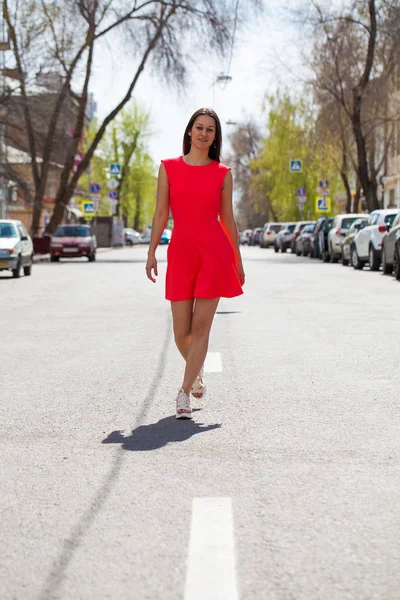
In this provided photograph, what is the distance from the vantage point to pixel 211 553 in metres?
4.35

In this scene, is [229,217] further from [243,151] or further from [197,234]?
[243,151]

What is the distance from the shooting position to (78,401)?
8250 mm

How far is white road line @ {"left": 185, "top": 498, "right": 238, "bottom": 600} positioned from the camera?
3906mm

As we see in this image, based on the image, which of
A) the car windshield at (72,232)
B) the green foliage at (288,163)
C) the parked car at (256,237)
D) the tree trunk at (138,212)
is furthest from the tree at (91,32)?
the tree trunk at (138,212)

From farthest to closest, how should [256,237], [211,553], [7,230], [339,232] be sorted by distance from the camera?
[256,237] → [339,232] → [7,230] → [211,553]

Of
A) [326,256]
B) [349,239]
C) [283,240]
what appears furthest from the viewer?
[283,240]

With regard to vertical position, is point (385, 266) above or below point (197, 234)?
below

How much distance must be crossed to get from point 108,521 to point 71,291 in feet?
58.6

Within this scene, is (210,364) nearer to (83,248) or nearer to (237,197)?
(83,248)

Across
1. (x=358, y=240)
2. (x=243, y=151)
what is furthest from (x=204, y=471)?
(x=243, y=151)

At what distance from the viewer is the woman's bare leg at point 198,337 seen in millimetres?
7582

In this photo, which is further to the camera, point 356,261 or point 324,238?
point 324,238

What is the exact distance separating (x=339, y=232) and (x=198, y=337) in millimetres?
31466

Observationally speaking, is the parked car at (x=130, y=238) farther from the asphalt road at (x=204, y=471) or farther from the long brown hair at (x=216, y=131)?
the long brown hair at (x=216, y=131)
